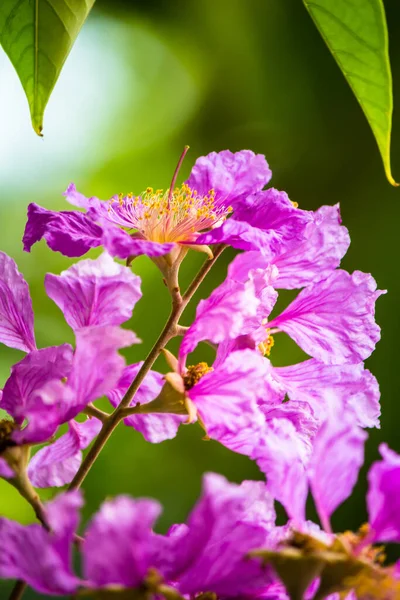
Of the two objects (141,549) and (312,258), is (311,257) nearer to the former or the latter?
(312,258)

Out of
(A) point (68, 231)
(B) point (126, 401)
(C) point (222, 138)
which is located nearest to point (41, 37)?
(A) point (68, 231)

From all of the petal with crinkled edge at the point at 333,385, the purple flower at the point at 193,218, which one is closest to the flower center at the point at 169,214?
the purple flower at the point at 193,218

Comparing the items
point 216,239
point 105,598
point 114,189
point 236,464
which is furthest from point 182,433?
point 105,598

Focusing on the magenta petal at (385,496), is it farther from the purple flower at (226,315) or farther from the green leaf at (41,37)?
the green leaf at (41,37)

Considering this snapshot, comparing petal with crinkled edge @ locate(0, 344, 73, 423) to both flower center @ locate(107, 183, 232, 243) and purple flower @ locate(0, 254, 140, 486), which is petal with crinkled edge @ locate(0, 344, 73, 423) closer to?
purple flower @ locate(0, 254, 140, 486)

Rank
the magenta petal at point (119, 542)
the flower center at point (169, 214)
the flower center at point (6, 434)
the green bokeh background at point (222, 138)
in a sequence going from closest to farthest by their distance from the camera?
the magenta petal at point (119, 542)
the flower center at point (6, 434)
the flower center at point (169, 214)
the green bokeh background at point (222, 138)

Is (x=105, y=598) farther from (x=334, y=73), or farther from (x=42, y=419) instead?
(x=334, y=73)
